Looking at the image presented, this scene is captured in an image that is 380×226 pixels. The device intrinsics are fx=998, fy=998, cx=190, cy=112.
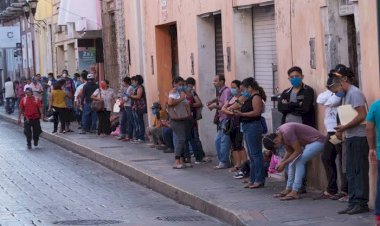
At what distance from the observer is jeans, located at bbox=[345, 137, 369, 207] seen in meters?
12.5

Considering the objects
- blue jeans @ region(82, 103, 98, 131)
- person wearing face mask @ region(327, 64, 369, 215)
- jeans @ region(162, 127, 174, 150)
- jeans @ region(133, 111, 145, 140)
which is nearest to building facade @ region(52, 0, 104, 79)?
blue jeans @ region(82, 103, 98, 131)

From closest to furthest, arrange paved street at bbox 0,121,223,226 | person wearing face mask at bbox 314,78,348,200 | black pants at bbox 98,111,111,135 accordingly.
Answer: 1. person wearing face mask at bbox 314,78,348,200
2. paved street at bbox 0,121,223,226
3. black pants at bbox 98,111,111,135

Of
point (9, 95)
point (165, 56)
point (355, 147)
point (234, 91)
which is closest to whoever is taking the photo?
point (355, 147)

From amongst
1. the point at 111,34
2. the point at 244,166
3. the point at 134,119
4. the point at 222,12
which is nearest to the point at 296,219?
the point at 244,166

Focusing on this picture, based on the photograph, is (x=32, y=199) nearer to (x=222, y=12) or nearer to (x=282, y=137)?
(x=282, y=137)

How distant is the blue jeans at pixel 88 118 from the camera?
29672 mm

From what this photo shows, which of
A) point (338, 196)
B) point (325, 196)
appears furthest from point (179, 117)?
point (338, 196)

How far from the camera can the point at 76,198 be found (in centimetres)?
1648

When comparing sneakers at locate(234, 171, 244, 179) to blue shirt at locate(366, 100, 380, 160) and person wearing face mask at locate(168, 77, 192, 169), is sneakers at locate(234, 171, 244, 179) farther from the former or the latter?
blue shirt at locate(366, 100, 380, 160)

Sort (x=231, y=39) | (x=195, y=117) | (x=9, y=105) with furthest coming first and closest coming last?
(x=9, y=105) → (x=195, y=117) → (x=231, y=39)

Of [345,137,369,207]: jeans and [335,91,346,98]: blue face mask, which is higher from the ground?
[335,91,346,98]: blue face mask

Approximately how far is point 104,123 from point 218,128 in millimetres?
10281

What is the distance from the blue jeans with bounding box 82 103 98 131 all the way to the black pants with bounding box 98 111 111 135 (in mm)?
835

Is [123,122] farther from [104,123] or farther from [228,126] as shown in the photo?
[228,126]
